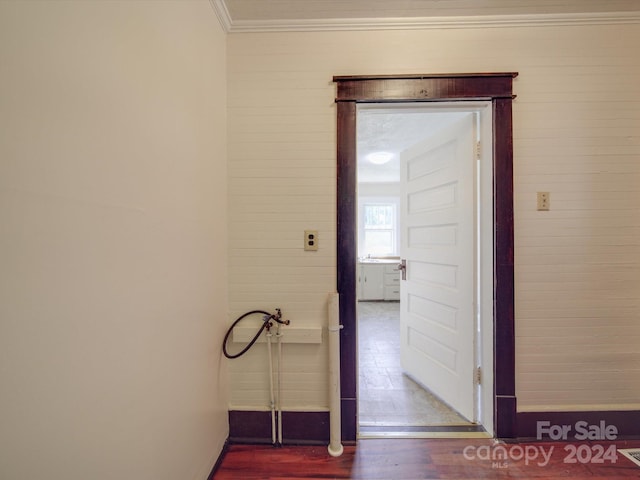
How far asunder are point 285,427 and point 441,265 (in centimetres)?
146

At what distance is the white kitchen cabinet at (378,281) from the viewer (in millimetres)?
4746

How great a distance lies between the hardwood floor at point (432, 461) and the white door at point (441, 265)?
264 mm

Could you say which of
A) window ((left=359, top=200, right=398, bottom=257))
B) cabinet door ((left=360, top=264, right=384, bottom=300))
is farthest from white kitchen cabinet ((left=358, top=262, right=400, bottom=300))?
window ((left=359, top=200, right=398, bottom=257))

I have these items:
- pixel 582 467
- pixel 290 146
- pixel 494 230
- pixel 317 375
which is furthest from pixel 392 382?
pixel 290 146

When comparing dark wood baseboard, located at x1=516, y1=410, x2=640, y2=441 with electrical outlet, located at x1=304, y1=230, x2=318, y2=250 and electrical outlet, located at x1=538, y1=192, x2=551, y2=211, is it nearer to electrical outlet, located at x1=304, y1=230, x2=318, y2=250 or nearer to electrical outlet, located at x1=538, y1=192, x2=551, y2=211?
electrical outlet, located at x1=538, y1=192, x2=551, y2=211

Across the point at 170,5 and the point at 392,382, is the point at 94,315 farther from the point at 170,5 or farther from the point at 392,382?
the point at 392,382

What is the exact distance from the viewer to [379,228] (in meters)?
5.30

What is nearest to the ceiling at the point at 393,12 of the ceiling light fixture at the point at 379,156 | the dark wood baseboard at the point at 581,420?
the ceiling light fixture at the point at 379,156

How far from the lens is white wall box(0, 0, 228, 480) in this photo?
1.62ft

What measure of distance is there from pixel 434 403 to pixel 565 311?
1024 mm

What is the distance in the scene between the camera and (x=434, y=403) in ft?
5.75

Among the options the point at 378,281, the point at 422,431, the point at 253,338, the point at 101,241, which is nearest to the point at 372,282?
the point at 378,281

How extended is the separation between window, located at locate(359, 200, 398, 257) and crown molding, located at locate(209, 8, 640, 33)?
3828 millimetres

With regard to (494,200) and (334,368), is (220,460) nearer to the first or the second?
Result: (334,368)
